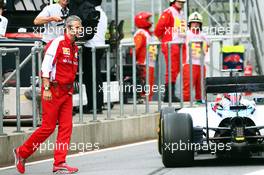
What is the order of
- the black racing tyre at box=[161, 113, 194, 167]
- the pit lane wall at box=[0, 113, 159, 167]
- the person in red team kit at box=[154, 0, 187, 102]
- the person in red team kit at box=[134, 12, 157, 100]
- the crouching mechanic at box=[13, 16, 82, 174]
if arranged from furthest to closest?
1. the person in red team kit at box=[154, 0, 187, 102]
2. the person in red team kit at box=[134, 12, 157, 100]
3. the pit lane wall at box=[0, 113, 159, 167]
4. the crouching mechanic at box=[13, 16, 82, 174]
5. the black racing tyre at box=[161, 113, 194, 167]

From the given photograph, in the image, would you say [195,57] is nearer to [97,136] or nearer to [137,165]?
[97,136]

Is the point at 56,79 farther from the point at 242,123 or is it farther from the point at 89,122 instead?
the point at 89,122

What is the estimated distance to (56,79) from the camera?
43.9 feet

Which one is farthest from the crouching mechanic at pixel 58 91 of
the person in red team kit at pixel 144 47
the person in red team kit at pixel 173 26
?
the person in red team kit at pixel 173 26

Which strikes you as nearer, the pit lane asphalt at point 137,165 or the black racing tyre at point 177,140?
the pit lane asphalt at point 137,165

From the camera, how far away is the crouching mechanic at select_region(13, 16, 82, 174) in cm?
1334

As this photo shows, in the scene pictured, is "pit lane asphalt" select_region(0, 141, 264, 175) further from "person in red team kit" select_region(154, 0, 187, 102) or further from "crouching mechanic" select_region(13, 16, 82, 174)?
"person in red team kit" select_region(154, 0, 187, 102)

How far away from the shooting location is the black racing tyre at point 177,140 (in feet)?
43.0

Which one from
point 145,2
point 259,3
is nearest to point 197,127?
point 259,3

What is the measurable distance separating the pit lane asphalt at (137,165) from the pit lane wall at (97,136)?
0.30 meters

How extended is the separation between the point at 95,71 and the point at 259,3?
821cm

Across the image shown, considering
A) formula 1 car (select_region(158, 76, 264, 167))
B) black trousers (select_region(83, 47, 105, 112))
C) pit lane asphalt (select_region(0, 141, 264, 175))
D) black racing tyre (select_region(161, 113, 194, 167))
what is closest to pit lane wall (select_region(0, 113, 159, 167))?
pit lane asphalt (select_region(0, 141, 264, 175))

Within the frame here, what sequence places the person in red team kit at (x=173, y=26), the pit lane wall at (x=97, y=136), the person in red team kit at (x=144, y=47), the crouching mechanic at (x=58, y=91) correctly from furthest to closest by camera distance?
the person in red team kit at (x=173, y=26)
the person in red team kit at (x=144, y=47)
the pit lane wall at (x=97, y=136)
the crouching mechanic at (x=58, y=91)

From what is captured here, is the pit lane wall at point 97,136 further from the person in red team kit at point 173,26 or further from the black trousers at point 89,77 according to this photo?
the person in red team kit at point 173,26
